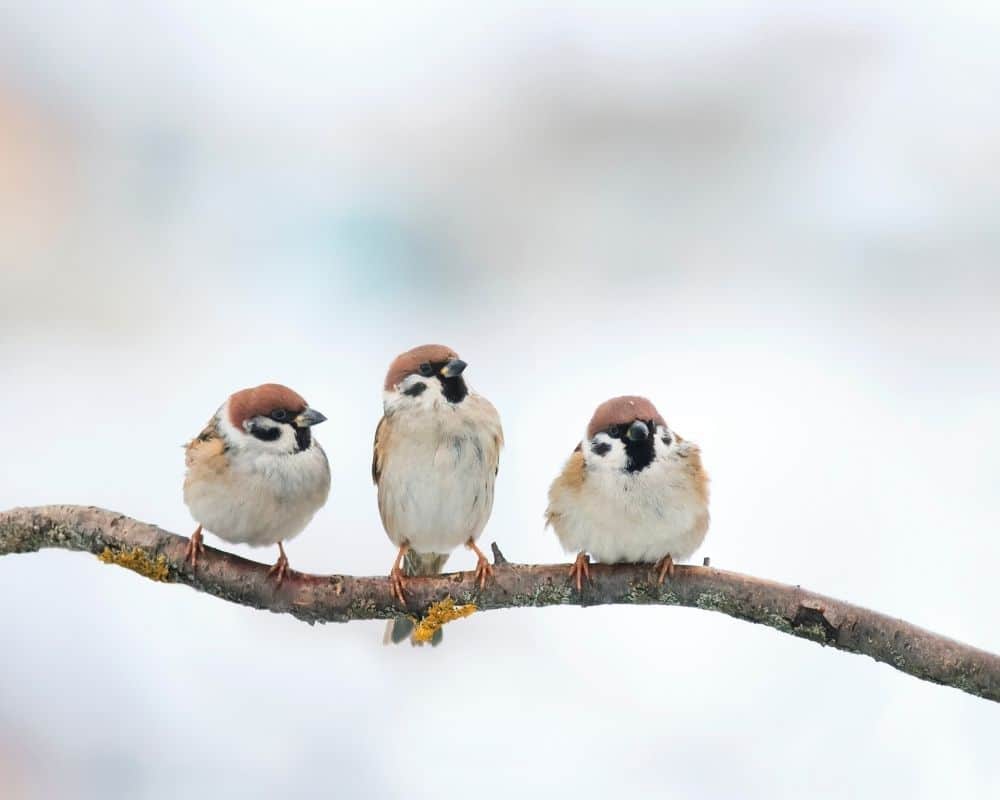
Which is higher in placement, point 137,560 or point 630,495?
point 630,495

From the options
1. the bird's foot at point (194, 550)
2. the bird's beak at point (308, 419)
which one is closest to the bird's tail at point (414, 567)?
the bird's beak at point (308, 419)

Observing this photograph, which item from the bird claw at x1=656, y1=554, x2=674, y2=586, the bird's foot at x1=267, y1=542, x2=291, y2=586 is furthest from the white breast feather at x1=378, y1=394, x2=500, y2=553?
the bird claw at x1=656, y1=554, x2=674, y2=586

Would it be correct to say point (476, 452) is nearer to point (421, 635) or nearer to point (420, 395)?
point (420, 395)

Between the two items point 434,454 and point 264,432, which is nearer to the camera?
point 264,432

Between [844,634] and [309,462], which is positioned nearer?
[844,634]

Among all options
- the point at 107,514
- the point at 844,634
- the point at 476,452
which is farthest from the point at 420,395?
the point at 844,634

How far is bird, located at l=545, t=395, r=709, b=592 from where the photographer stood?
2213 millimetres

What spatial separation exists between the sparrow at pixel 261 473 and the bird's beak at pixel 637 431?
0.69 m

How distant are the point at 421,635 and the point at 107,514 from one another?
0.72 meters

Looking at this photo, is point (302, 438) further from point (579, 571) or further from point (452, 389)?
point (579, 571)

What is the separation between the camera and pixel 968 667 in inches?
79.6

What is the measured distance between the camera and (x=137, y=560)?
7.05ft

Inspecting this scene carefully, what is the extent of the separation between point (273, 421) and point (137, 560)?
1.37 feet

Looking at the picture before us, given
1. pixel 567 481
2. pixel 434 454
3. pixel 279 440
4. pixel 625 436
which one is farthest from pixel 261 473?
pixel 625 436
